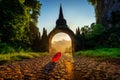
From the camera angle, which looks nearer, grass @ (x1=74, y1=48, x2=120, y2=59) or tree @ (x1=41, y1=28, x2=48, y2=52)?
grass @ (x1=74, y1=48, x2=120, y2=59)

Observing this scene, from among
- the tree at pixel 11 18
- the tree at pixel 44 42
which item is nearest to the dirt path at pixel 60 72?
the tree at pixel 11 18

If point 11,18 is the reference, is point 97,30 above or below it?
above

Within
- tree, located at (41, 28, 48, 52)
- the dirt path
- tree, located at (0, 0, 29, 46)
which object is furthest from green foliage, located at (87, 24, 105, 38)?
the dirt path

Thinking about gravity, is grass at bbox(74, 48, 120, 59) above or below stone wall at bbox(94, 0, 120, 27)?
below

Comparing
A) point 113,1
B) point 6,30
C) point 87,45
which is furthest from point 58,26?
point 6,30

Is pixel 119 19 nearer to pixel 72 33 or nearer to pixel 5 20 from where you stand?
pixel 72 33

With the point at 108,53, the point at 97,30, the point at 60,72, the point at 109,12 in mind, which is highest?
the point at 109,12

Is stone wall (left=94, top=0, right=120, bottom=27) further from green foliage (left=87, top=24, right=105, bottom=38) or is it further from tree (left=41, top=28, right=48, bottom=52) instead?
tree (left=41, top=28, right=48, bottom=52)

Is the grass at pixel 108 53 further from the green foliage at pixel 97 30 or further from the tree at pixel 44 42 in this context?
the tree at pixel 44 42

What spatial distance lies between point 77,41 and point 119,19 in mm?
12190

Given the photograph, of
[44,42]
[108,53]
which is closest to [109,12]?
[44,42]

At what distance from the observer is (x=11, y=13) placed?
18.2 meters

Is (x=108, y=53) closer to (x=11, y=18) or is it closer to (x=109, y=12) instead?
(x=11, y=18)

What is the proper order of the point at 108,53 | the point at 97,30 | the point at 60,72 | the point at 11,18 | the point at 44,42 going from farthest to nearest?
the point at 44,42, the point at 97,30, the point at 108,53, the point at 11,18, the point at 60,72
